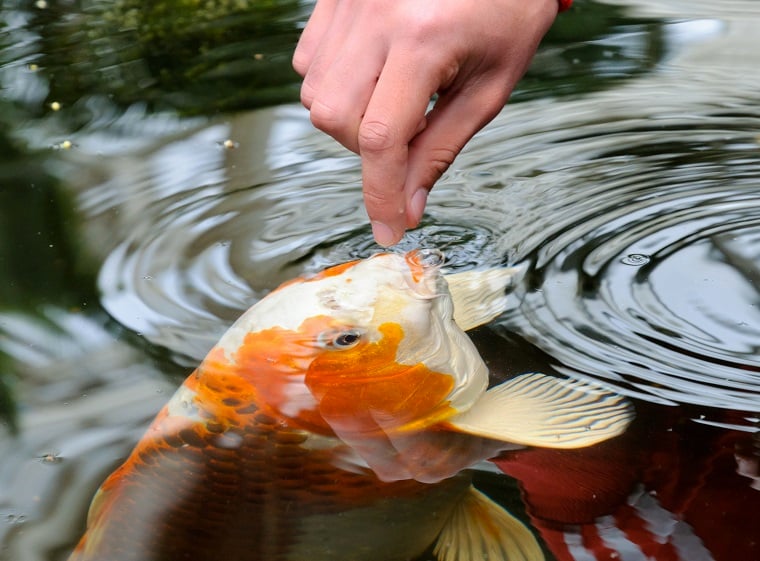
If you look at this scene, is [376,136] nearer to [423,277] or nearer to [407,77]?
[407,77]

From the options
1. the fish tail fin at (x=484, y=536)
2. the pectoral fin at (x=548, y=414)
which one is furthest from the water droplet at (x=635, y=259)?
the fish tail fin at (x=484, y=536)

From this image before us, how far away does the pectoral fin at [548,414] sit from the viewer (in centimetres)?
129

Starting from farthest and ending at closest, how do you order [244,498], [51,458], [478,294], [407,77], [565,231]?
[565,231] < [478,294] < [51,458] < [244,498] < [407,77]

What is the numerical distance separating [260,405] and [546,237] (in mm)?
679

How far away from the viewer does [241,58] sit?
280cm

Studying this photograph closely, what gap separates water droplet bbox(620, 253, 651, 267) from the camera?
5.41 ft

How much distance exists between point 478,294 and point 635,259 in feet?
0.97

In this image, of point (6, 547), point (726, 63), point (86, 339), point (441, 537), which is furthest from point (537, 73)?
point (6, 547)

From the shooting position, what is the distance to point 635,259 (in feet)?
5.45

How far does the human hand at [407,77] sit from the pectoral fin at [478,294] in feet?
0.97

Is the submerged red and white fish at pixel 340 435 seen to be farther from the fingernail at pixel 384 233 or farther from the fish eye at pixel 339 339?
the fingernail at pixel 384 233

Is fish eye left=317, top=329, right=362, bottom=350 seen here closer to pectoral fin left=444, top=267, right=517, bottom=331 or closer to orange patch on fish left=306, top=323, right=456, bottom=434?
orange patch on fish left=306, top=323, right=456, bottom=434

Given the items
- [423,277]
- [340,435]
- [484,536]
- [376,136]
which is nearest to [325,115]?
[376,136]

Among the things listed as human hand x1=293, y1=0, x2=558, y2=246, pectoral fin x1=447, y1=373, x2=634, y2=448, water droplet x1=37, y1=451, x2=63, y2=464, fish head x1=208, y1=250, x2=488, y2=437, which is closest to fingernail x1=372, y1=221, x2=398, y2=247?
human hand x1=293, y1=0, x2=558, y2=246
